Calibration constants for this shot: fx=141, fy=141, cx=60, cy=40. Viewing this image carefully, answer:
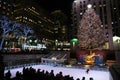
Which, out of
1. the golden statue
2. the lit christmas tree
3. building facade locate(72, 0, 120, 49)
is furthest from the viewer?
building facade locate(72, 0, 120, 49)

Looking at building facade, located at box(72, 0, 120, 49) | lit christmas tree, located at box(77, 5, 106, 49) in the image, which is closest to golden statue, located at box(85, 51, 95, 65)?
lit christmas tree, located at box(77, 5, 106, 49)

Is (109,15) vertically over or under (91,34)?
over

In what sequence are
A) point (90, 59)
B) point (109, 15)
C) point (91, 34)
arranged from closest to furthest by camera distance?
point (90, 59) < point (91, 34) < point (109, 15)

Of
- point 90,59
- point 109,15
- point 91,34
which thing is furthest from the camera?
point 109,15

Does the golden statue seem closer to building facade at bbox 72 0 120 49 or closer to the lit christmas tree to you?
the lit christmas tree

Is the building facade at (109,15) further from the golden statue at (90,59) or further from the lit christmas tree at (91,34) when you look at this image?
the golden statue at (90,59)

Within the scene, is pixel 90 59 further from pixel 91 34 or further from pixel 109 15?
pixel 109 15

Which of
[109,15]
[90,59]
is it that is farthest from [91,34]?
[109,15]

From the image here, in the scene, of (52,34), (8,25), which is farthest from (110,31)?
(52,34)

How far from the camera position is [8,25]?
1193 inches

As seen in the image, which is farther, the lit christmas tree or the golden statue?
the lit christmas tree

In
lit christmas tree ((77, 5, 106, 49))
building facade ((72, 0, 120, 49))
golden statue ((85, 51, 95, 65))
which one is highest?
building facade ((72, 0, 120, 49))

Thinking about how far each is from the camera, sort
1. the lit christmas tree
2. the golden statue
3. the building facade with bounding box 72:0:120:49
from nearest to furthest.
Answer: the golden statue, the lit christmas tree, the building facade with bounding box 72:0:120:49

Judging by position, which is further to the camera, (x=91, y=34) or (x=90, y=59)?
(x=91, y=34)
